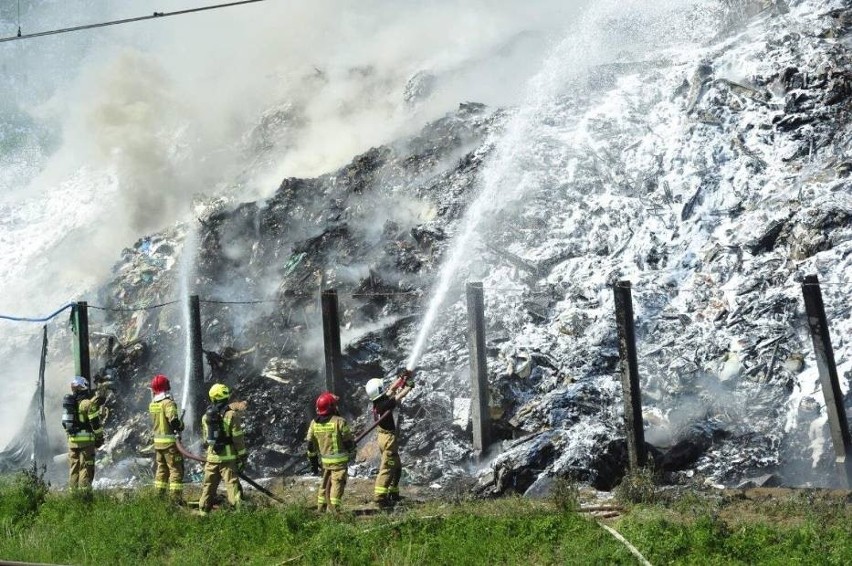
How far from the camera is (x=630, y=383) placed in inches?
419

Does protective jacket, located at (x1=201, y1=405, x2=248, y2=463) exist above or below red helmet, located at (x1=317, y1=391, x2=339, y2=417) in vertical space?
below

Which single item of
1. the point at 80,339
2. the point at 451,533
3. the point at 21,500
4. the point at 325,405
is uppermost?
the point at 80,339

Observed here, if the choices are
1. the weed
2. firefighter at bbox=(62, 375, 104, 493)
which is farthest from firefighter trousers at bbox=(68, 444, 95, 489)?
the weed

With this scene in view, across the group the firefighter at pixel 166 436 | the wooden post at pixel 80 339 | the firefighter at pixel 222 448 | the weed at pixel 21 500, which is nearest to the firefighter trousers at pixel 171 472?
the firefighter at pixel 166 436

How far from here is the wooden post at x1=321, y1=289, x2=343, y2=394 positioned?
42.4 ft

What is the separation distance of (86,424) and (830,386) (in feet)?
32.1

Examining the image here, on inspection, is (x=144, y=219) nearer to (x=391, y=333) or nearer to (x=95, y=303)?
(x=95, y=303)

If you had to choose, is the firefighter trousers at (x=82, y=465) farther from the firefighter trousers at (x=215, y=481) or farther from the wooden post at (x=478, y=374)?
the wooden post at (x=478, y=374)

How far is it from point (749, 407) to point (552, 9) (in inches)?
984

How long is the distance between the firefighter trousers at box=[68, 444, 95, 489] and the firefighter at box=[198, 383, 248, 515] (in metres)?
2.37

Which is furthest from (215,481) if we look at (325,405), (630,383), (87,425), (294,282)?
(294,282)

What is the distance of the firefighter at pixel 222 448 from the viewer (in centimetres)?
988

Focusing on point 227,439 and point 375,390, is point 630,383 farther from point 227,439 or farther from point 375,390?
point 227,439

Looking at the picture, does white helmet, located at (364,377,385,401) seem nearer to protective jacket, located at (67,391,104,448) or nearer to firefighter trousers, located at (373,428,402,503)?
firefighter trousers, located at (373,428,402,503)
